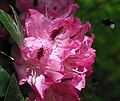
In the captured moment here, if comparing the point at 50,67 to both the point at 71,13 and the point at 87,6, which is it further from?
the point at 87,6

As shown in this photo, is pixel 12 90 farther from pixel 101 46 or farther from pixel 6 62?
pixel 101 46

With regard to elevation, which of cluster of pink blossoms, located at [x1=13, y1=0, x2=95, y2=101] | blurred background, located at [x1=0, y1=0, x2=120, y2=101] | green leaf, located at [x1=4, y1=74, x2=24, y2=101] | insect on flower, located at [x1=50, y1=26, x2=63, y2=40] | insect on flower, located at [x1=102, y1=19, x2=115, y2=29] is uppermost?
blurred background, located at [x1=0, y1=0, x2=120, y2=101]

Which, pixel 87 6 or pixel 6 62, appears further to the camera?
pixel 87 6

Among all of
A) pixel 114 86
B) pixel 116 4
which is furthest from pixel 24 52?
pixel 114 86

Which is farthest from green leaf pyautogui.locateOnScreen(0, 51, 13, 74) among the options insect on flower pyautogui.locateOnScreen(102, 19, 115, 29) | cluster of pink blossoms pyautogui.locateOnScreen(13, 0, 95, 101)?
insect on flower pyautogui.locateOnScreen(102, 19, 115, 29)

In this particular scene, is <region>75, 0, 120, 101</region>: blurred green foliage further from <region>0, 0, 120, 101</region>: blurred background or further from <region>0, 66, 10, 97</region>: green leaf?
<region>0, 66, 10, 97</region>: green leaf

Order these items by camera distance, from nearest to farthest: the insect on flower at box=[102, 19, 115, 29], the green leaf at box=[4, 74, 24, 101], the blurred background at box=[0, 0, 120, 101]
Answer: the green leaf at box=[4, 74, 24, 101], the insect on flower at box=[102, 19, 115, 29], the blurred background at box=[0, 0, 120, 101]

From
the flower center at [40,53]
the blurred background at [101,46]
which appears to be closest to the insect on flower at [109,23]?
the blurred background at [101,46]
